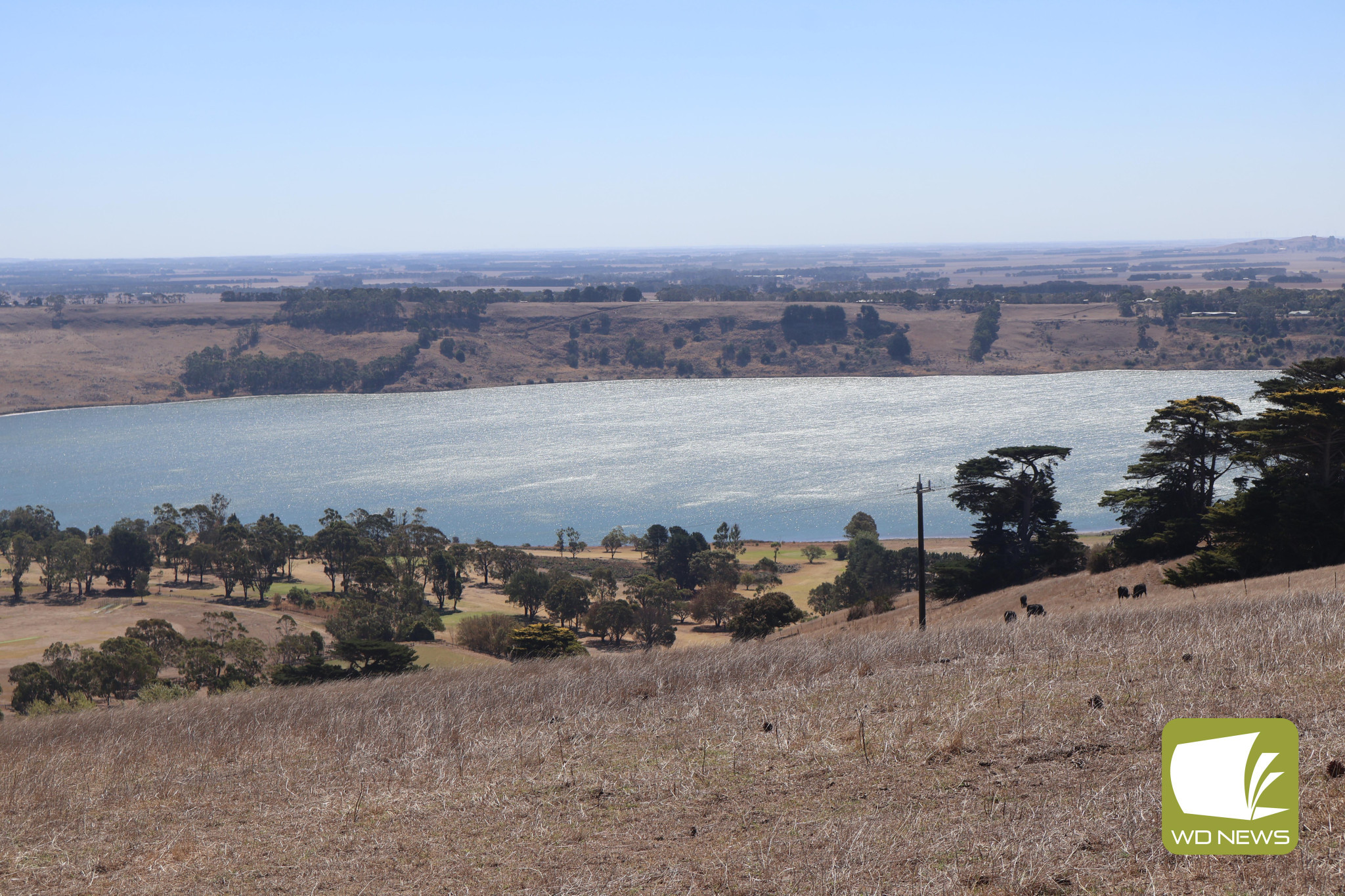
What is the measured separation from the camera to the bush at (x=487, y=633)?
53688 millimetres

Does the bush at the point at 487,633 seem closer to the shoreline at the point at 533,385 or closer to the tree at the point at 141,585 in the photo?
the tree at the point at 141,585

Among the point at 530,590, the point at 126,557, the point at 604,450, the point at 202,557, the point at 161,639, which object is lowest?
the point at 202,557

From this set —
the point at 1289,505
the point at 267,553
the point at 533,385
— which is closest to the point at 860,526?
the point at 267,553

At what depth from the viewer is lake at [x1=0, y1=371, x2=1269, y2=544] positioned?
105875 millimetres

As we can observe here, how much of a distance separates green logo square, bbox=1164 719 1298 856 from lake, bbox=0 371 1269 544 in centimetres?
8495

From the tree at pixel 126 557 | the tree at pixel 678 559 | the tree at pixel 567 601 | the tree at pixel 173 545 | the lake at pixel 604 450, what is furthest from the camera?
the lake at pixel 604 450

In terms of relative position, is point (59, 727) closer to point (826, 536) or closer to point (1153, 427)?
point (1153, 427)

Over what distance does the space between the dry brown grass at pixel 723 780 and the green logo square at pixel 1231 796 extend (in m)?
0.17

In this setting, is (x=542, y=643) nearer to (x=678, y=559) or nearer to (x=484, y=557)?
(x=678, y=559)

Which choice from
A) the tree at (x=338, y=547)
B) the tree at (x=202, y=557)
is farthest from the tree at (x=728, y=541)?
the tree at (x=202, y=557)

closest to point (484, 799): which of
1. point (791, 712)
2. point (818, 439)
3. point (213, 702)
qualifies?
point (791, 712)

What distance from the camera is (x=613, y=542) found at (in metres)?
89.9

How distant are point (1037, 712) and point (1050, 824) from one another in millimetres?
3385

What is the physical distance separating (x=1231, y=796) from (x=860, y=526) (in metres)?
81.8
